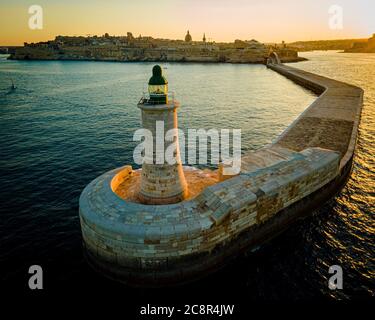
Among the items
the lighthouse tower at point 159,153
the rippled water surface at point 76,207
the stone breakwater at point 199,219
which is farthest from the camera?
the rippled water surface at point 76,207

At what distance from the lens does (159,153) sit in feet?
39.4

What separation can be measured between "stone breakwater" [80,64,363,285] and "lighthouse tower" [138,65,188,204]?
4.15ft

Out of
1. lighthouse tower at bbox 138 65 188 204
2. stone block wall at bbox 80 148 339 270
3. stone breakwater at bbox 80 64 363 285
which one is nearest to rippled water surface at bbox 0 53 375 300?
stone breakwater at bbox 80 64 363 285

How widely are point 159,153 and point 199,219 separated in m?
3.47

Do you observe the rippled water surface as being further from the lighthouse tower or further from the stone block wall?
the lighthouse tower

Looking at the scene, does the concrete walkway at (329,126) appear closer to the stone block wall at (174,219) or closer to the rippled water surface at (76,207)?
the rippled water surface at (76,207)

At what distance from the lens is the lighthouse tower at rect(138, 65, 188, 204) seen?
37.1 ft

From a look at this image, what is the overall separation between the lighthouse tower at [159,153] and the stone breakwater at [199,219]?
1264 millimetres

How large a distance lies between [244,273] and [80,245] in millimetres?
8198

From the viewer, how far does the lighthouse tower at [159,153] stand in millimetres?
11297

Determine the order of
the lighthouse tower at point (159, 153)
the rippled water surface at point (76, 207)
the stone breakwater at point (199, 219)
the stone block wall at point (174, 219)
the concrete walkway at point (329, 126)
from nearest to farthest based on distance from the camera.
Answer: the stone block wall at point (174, 219), the stone breakwater at point (199, 219), the lighthouse tower at point (159, 153), the rippled water surface at point (76, 207), the concrete walkway at point (329, 126)

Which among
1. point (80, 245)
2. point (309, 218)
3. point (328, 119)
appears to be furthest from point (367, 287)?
point (328, 119)

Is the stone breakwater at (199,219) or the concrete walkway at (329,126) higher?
the concrete walkway at (329,126)

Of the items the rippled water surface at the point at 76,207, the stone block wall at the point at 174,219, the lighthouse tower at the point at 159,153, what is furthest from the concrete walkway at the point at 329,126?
the lighthouse tower at the point at 159,153
